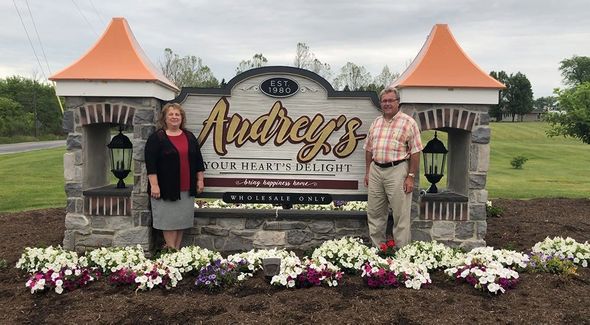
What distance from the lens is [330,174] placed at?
5.45 meters

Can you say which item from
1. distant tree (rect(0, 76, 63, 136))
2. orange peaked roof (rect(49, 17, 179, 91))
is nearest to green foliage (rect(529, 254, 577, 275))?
orange peaked roof (rect(49, 17, 179, 91))

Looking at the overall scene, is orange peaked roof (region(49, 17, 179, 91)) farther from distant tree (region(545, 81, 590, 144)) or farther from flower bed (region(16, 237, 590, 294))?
distant tree (region(545, 81, 590, 144))

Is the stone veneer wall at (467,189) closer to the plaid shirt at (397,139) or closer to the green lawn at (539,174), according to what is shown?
the plaid shirt at (397,139)

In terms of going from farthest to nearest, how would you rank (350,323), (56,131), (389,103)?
1. (56,131)
2. (389,103)
3. (350,323)

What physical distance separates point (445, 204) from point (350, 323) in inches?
97.1

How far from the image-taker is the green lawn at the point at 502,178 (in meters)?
10.0

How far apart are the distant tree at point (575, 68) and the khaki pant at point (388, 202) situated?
70569mm

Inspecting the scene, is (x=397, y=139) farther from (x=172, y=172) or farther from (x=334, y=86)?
(x=334, y=86)

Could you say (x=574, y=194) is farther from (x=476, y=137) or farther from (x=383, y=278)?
(x=383, y=278)

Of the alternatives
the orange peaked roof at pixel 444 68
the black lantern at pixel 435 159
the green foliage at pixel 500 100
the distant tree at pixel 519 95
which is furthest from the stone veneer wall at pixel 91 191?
the distant tree at pixel 519 95

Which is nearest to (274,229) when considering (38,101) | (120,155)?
(120,155)

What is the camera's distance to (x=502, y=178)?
564 inches

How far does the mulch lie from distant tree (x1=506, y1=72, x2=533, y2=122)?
62048 mm

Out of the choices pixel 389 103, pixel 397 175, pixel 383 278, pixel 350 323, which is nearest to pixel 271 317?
pixel 350 323
